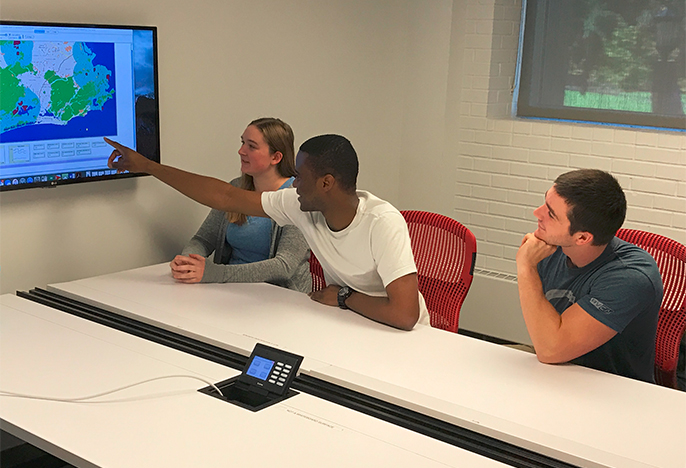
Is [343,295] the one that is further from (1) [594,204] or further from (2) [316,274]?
(1) [594,204]

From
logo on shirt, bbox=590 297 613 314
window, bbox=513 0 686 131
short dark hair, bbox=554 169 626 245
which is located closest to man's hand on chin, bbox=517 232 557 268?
short dark hair, bbox=554 169 626 245

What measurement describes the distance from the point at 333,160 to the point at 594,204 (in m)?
0.86

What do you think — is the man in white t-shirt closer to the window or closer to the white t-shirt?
the white t-shirt

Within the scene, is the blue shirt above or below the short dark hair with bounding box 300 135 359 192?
below

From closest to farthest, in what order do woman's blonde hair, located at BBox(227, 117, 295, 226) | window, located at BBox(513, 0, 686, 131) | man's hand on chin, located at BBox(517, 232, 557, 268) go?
man's hand on chin, located at BBox(517, 232, 557, 268) < woman's blonde hair, located at BBox(227, 117, 295, 226) < window, located at BBox(513, 0, 686, 131)

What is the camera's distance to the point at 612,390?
1924mm

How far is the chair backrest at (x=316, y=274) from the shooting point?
301cm

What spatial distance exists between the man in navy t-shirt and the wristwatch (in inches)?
24.0

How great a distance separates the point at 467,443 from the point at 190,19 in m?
2.43

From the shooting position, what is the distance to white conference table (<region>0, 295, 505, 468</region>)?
1.53 m

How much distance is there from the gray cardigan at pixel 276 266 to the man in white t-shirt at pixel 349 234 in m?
0.21

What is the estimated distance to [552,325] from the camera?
203 cm


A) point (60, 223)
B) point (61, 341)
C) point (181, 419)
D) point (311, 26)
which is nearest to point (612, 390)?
point (181, 419)

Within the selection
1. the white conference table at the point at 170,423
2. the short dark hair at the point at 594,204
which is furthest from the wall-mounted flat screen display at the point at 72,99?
the short dark hair at the point at 594,204
